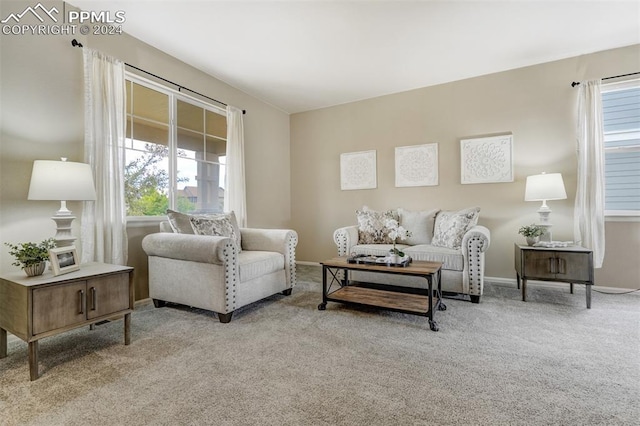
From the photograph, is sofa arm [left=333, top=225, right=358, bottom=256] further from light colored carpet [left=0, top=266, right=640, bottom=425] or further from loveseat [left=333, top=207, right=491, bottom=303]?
light colored carpet [left=0, top=266, right=640, bottom=425]

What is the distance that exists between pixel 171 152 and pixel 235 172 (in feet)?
2.84

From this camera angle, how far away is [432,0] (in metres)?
2.48

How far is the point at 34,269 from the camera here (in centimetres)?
184

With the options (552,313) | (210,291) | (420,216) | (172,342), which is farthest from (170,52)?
(552,313)

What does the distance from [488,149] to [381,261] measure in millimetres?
2385

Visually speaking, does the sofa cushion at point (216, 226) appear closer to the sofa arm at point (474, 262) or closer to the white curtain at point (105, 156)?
the white curtain at point (105, 156)

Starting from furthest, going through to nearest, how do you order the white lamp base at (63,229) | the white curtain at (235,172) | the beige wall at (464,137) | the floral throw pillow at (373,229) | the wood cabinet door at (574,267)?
1. the white curtain at (235,172)
2. the floral throw pillow at (373,229)
3. the beige wall at (464,137)
4. the wood cabinet door at (574,267)
5. the white lamp base at (63,229)

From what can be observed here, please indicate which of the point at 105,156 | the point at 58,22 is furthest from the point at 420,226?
the point at 58,22

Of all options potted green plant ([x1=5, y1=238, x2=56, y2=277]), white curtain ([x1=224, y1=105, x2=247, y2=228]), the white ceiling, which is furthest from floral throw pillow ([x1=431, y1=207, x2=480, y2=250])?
potted green plant ([x1=5, y1=238, x2=56, y2=277])

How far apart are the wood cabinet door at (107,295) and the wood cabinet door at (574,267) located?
12.5ft

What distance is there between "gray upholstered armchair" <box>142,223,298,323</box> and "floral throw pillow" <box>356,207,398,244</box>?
128 centimetres

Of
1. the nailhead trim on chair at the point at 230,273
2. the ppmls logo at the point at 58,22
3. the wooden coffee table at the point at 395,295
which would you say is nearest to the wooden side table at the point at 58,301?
the nailhead trim on chair at the point at 230,273

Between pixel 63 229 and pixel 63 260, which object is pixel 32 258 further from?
pixel 63 229

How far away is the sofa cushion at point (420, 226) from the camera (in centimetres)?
374
